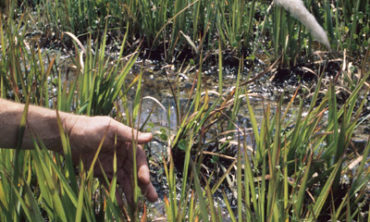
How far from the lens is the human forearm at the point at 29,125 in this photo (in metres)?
1.27

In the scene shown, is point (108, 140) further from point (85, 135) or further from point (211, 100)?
point (211, 100)

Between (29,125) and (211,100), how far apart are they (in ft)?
4.42

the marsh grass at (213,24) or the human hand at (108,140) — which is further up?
the marsh grass at (213,24)

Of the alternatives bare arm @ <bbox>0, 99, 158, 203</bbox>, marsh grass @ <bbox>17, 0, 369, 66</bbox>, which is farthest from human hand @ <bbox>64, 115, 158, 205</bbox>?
marsh grass @ <bbox>17, 0, 369, 66</bbox>

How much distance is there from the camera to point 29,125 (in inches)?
50.0

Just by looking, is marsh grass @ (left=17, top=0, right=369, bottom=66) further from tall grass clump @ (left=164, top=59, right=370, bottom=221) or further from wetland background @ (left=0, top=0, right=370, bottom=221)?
tall grass clump @ (left=164, top=59, right=370, bottom=221)

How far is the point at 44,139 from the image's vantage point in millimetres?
1334

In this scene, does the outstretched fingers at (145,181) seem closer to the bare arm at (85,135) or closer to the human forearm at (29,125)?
the bare arm at (85,135)

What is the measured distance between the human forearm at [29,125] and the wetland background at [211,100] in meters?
0.06

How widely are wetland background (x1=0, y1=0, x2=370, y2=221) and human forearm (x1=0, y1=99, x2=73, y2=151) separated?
2.5 inches

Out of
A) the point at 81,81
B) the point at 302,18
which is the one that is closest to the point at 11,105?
the point at 81,81

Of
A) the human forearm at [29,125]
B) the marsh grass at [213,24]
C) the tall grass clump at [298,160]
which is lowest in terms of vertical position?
the tall grass clump at [298,160]

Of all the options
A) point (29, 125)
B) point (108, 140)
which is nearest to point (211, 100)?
point (108, 140)

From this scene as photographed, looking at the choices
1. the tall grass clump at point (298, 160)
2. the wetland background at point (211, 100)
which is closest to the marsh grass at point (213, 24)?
the wetland background at point (211, 100)
